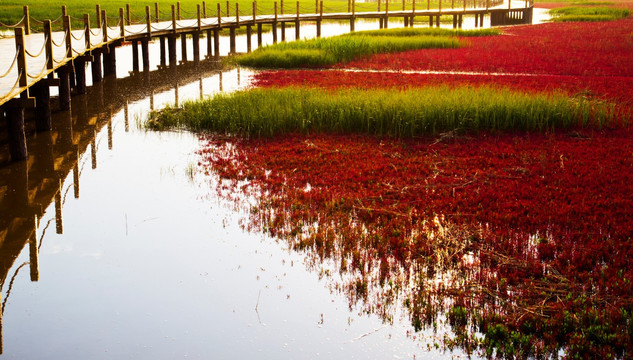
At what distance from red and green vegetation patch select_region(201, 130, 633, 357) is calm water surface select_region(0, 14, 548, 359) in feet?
1.55

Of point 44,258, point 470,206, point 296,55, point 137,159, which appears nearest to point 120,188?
point 137,159

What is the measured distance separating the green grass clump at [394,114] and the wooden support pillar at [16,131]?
3.75m

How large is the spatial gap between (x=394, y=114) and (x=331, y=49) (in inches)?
544

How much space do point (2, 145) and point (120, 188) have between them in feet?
12.1

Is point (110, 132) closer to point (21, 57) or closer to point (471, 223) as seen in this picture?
point (21, 57)

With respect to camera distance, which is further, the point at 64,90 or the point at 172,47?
the point at 172,47

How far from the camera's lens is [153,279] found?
7535 mm

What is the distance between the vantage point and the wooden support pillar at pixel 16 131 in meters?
11.9

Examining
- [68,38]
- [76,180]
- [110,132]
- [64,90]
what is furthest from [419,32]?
[76,180]

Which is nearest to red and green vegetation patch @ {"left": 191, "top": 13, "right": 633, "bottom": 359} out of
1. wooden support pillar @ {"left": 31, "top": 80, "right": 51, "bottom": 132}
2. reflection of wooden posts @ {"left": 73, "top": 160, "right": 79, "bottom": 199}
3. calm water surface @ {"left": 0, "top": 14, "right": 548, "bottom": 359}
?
calm water surface @ {"left": 0, "top": 14, "right": 548, "bottom": 359}

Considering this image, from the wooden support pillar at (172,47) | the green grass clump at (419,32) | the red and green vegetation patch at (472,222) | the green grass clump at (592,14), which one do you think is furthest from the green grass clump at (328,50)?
the green grass clump at (592,14)

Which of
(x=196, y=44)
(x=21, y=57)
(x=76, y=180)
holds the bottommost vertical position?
(x=76, y=180)

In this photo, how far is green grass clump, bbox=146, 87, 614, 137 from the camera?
47.7 feet

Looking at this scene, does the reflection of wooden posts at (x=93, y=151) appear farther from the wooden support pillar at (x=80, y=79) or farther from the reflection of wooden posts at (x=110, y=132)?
the wooden support pillar at (x=80, y=79)
